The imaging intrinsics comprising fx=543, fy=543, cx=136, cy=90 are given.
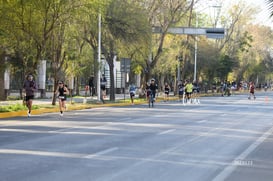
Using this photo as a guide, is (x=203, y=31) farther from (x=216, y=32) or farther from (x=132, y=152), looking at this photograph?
(x=132, y=152)

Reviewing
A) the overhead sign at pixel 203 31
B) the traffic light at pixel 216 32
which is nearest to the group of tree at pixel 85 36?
the overhead sign at pixel 203 31

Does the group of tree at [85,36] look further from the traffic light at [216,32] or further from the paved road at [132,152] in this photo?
the paved road at [132,152]

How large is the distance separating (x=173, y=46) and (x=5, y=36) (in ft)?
105

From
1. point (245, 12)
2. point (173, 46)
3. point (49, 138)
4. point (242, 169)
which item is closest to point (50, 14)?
point (49, 138)

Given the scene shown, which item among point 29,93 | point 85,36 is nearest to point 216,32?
point 85,36

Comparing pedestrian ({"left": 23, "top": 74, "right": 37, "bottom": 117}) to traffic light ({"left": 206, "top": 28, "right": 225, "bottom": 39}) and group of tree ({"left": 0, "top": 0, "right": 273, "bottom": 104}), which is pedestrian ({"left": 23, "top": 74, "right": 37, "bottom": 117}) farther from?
traffic light ({"left": 206, "top": 28, "right": 225, "bottom": 39})

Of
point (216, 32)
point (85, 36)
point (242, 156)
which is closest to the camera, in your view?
point (242, 156)

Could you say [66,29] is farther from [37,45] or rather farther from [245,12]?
[245,12]

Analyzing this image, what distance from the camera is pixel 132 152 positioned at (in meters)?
12.8

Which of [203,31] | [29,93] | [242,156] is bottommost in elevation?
[242,156]

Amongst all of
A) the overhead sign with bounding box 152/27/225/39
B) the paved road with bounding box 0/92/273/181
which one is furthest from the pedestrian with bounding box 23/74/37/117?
the overhead sign with bounding box 152/27/225/39

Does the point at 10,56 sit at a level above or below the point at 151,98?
above

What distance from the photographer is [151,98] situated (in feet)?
114

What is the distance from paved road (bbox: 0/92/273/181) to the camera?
9.88 metres
